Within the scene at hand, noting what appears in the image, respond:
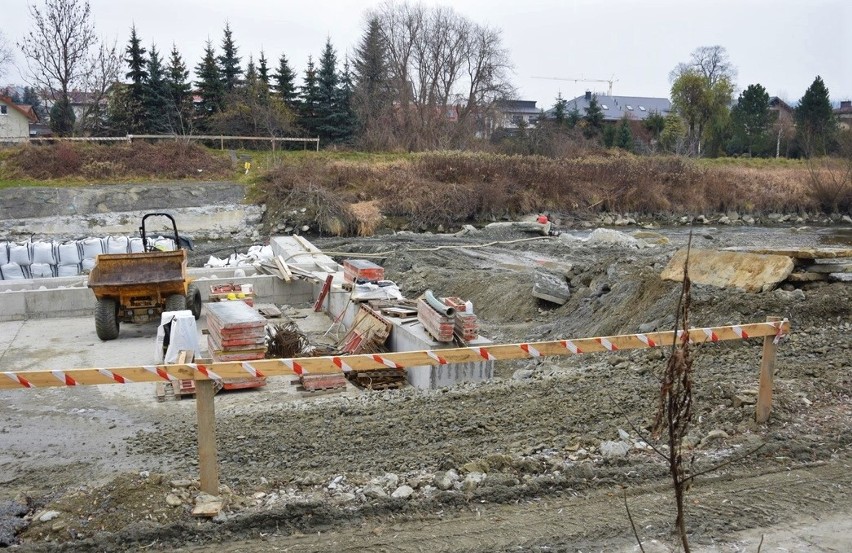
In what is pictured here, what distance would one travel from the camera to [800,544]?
4.29 m

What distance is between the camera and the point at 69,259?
1834cm

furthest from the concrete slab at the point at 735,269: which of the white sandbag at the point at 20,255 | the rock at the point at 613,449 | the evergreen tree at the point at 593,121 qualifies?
the evergreen tree at the point at 593,121

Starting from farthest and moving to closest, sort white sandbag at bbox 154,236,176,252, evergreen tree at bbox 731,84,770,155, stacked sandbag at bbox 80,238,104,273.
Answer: evergreen tree at bbox 731,84,770,155
stacked sandbag at bbox 80,238,104,273
white sandbag at bbox 154,236,176,252

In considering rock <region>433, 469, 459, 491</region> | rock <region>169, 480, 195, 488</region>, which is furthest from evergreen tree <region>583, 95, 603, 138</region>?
rock <region>169, 480, 195, 488</region>

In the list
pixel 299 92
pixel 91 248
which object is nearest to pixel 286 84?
pixel 299 92

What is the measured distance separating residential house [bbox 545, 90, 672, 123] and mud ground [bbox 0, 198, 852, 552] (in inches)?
2790

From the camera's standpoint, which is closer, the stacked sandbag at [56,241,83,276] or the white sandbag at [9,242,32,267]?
the white sandbag at [9,242,32,267]

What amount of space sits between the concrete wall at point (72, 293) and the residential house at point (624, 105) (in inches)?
2515

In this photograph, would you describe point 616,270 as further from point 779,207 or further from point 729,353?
point 779,207

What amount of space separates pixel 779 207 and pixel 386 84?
2867 centimetres

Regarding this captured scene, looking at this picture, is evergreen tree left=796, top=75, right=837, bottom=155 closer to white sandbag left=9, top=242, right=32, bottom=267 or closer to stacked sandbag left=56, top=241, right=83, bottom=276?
stacked sandbag left=56, top=241, right=83, bottom=276

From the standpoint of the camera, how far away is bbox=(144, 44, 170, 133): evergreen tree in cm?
4481

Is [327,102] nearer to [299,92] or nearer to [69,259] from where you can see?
[299,92]

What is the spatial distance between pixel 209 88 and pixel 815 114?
45.0 meters
